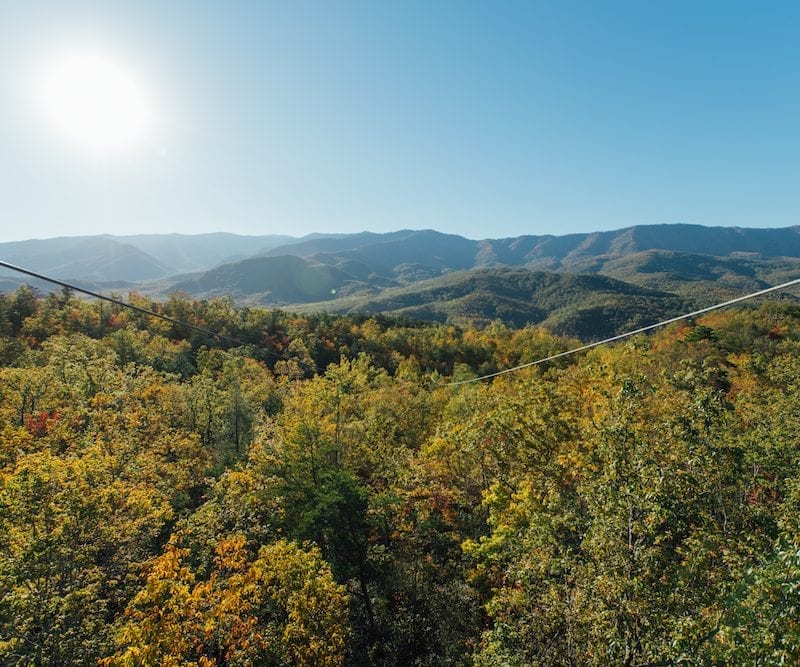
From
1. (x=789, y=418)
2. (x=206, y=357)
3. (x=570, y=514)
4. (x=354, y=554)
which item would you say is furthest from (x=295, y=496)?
(x=206, y=357)

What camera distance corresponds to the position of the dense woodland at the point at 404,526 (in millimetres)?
14133

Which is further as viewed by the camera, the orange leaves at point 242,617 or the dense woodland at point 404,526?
the orange leaves at point 242,617

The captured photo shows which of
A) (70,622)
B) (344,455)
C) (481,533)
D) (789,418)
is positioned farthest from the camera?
(344,455)

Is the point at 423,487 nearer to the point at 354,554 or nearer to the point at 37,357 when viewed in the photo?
the point at 354,554

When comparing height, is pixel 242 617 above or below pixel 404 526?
above

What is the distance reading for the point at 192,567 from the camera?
23594 millimetres

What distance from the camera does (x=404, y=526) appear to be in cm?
3038

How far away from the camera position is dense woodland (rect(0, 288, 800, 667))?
556 inches

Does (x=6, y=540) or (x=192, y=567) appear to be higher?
(x=6, y=540)

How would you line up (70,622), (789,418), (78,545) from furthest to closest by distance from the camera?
(789,418), (78,545), (70,622)

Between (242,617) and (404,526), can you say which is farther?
(404,526)

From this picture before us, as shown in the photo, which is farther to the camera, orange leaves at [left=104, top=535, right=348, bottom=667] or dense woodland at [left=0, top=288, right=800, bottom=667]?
orange leaves at [left=104, top=535, right=348, bottom=667]

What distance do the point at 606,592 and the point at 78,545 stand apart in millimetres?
23331

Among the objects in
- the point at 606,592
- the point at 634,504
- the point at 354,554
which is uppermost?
the point at 634,504
